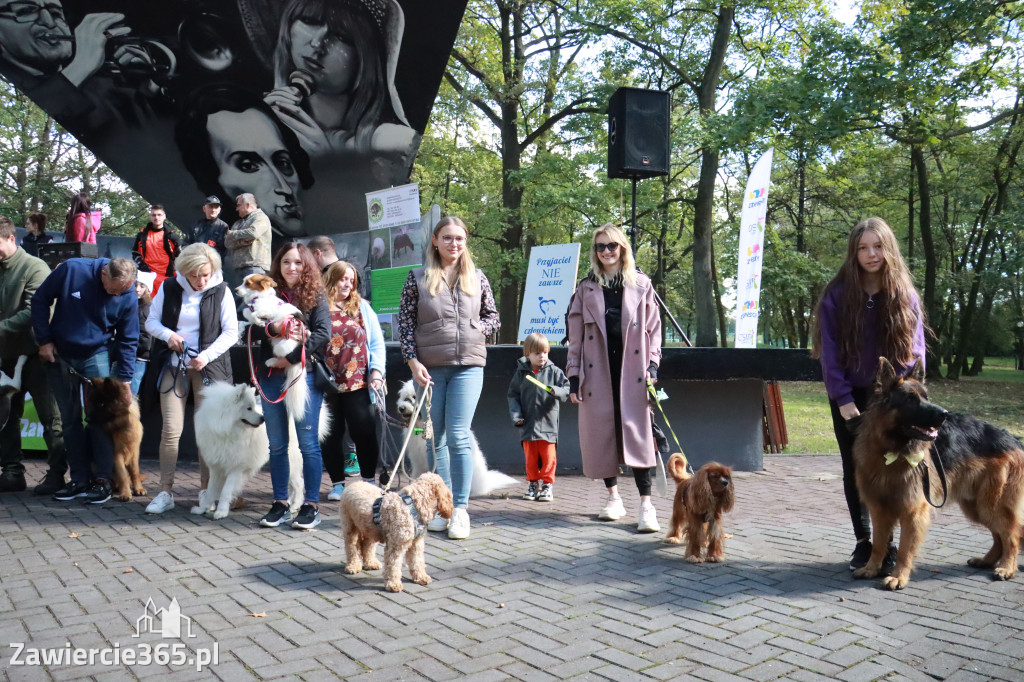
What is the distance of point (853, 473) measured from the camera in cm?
471

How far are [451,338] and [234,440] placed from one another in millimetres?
1817

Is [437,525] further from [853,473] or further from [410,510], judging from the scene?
[853,473]

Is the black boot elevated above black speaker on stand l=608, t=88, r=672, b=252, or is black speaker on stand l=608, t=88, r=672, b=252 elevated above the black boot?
black speaker on stand l=608, t=88, r=672, b=252

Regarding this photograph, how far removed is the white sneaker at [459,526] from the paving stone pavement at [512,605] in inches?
2.8

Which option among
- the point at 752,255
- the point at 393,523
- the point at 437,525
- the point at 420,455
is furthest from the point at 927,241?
the point at 393,523

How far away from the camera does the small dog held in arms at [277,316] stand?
529cm

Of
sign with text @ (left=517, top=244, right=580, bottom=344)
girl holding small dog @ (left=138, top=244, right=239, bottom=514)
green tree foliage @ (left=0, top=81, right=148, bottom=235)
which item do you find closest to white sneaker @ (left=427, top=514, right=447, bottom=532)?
girl holding small dog @ (left=138, top=244, right=239, bottom=514)

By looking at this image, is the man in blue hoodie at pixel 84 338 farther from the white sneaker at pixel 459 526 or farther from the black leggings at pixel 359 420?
the white sneaker at pixel 459 526

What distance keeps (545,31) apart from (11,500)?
22277mm

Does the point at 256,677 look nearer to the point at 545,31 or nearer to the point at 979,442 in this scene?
the point at 979,442

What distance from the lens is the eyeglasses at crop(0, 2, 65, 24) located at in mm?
13094

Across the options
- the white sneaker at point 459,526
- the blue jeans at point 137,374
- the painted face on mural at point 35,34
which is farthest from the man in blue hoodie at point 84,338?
the painted face on mural at point 35,34

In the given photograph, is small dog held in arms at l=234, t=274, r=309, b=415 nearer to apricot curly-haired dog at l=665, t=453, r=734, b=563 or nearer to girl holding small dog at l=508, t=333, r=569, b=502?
girl holding small dog at l=508, t=333, r=569, b=502

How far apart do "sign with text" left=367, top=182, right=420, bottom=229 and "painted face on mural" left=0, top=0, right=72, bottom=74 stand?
278 inches
